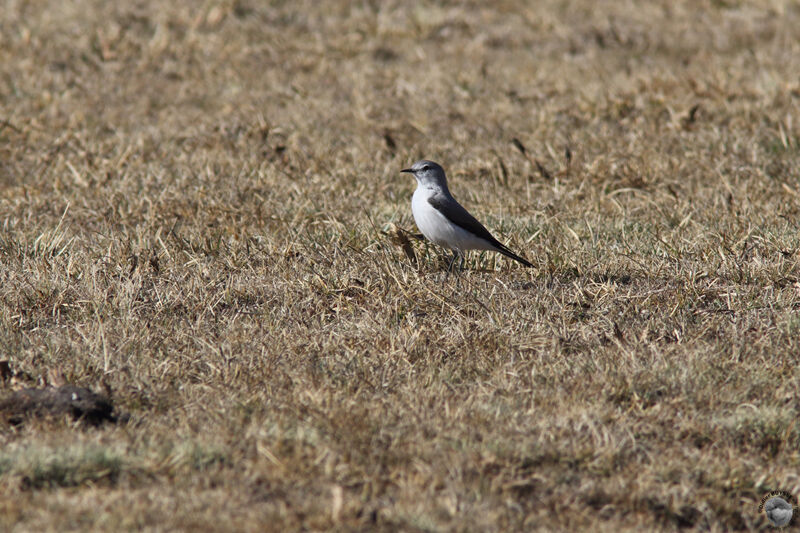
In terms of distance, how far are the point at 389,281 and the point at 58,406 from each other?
237cm

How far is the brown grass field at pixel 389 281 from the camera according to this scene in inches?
156

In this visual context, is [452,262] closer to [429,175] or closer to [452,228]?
[452,228]

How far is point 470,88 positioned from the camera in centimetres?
1137

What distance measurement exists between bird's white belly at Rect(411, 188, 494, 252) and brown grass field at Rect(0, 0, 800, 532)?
0.25 metres

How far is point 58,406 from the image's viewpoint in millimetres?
4422

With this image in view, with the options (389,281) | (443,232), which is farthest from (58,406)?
(443,232)

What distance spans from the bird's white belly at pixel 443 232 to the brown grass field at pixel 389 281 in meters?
0.25

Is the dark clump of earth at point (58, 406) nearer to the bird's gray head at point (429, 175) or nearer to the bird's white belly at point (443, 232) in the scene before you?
the bird's white belly at point (443, 232)

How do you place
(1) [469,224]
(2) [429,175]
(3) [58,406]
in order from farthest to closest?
(2) [429,175] < (1) [469,224] < (3) [58,406]

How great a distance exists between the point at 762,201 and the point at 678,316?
8.97 feet

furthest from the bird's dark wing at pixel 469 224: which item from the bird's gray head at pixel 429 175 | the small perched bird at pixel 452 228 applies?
the bird's gray head at pixel 429 175

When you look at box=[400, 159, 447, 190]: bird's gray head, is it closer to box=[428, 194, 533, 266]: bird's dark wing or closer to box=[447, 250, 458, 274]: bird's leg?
box=[428, 194, 533, 266]: bird's dark wing

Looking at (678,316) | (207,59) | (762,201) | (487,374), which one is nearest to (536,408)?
(487,374)

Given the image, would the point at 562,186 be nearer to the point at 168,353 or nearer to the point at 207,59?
the point at 168,353
